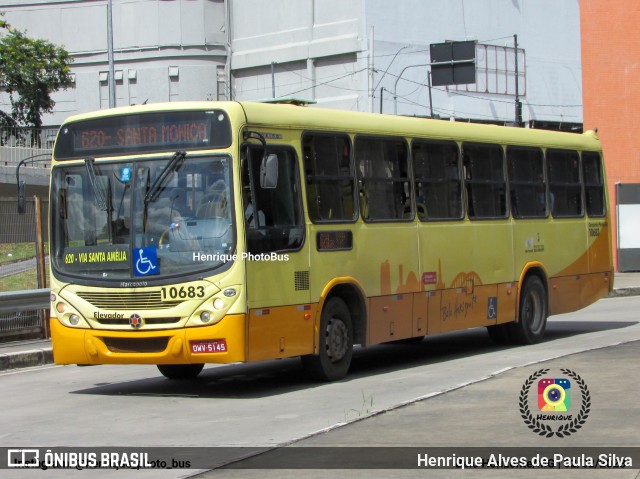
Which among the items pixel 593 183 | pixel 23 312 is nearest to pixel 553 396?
pixel 593 183

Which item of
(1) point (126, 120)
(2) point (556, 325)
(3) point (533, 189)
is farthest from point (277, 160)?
(2) point (556, 325)

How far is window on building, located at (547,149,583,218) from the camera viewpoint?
1864 cm

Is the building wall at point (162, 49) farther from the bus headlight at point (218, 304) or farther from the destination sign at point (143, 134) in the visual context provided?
the bus headlight at point (218, 304)

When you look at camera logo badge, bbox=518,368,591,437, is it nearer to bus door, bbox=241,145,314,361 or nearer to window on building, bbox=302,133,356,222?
bus door, bbox=241,145,314,361

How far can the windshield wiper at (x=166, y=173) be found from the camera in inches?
486

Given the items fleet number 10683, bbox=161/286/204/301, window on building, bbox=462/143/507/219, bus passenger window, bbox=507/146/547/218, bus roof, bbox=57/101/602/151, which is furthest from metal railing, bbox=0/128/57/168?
fleet number 10683, bbox=161/286/204/301

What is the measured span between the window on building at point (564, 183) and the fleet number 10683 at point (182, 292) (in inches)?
322

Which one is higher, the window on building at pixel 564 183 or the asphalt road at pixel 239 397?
the window on building at pixel 564 183

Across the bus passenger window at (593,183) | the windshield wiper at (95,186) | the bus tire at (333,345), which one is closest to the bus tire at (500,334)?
the bus passenger window at (593,183)

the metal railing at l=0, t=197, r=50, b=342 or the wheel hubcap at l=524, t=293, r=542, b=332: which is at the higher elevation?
the metal railing at l=0, t=197, r=50, b=342

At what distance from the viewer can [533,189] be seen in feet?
59.3

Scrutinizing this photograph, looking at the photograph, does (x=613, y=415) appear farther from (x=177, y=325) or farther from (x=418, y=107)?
(x=418, y=107)

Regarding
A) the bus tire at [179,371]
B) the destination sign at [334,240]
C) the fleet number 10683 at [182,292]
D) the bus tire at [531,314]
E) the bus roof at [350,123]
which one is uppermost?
the bus roof at [350,123]

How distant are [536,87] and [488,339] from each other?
59951 mm
